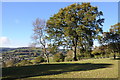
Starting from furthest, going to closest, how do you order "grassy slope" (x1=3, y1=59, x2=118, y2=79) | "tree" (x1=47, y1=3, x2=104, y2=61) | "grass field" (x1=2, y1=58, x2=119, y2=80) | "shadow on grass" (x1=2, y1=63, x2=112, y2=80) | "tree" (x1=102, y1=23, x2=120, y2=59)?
"tree" (x1=102, y1=23, x2=120, y2=59), "tree" (x1=47, y1=3, x2=104, y2=61), "shadow on grass" (x1=2, y1=63, x2=112, y2=80), "grassy slope" (x1=3, y1=59, x2=118, y2=79), "grass field" (x1=2, y1=58, x2=119, y2=80)

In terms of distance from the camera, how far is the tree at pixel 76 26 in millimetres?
25688

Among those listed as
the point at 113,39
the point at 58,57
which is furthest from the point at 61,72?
the point at 113,39

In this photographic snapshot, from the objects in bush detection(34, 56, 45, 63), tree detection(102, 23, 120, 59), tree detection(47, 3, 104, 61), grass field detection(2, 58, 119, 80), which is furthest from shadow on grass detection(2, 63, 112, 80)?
tree detection(102, 23, 120, 59)

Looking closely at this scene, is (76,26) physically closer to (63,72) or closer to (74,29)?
(74,29)

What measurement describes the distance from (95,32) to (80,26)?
133 inches

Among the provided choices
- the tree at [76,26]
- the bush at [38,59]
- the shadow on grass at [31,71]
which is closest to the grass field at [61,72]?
the shadow on grass at [31,71]

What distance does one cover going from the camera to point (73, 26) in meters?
26.2

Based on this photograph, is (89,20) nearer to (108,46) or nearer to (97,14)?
(97,14)

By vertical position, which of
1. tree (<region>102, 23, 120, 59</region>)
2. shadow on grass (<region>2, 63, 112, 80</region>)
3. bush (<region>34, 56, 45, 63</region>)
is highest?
tree (<region>102, 23, 120, 59</region>)

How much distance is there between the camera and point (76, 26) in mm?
26219

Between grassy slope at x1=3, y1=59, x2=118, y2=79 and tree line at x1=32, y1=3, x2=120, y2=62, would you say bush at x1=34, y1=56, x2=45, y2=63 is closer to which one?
tree line at x1=32, y1=3, x2=120, y2=62

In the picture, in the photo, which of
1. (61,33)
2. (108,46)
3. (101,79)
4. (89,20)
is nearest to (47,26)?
(61,33)

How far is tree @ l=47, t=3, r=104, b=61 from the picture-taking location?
25688 millimetres

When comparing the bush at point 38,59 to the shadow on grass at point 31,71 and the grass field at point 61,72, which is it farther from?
the grass field at point 61,72
